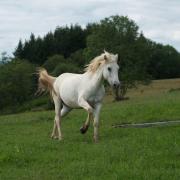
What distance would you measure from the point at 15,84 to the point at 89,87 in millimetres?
72412

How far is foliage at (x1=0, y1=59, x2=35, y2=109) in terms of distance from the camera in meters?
82.8

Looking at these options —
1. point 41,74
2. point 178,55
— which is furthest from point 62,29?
point 41,74

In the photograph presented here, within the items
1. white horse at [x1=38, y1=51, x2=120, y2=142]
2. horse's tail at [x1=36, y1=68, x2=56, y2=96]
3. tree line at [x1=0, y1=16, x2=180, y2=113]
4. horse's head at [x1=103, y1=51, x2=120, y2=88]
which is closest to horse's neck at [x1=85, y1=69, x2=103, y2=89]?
white horse at [x1=38, y1=51, x2=120, y2=142]

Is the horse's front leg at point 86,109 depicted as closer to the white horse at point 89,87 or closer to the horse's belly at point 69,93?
the white horse at point 89,87

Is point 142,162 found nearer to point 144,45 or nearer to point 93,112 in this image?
point 93,112

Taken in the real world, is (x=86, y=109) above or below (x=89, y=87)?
below

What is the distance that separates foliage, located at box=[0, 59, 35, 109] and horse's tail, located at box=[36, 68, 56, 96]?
65.9 m

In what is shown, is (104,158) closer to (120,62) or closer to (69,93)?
(69,93)

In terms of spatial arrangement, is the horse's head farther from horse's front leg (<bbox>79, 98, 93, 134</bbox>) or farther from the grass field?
the grass field

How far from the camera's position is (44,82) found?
655 inches

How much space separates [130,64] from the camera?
76.6 metres

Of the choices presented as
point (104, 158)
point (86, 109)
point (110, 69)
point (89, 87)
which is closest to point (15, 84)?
point (89, 87)

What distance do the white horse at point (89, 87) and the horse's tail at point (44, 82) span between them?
0.57 m

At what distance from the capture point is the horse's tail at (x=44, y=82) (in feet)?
53.9
